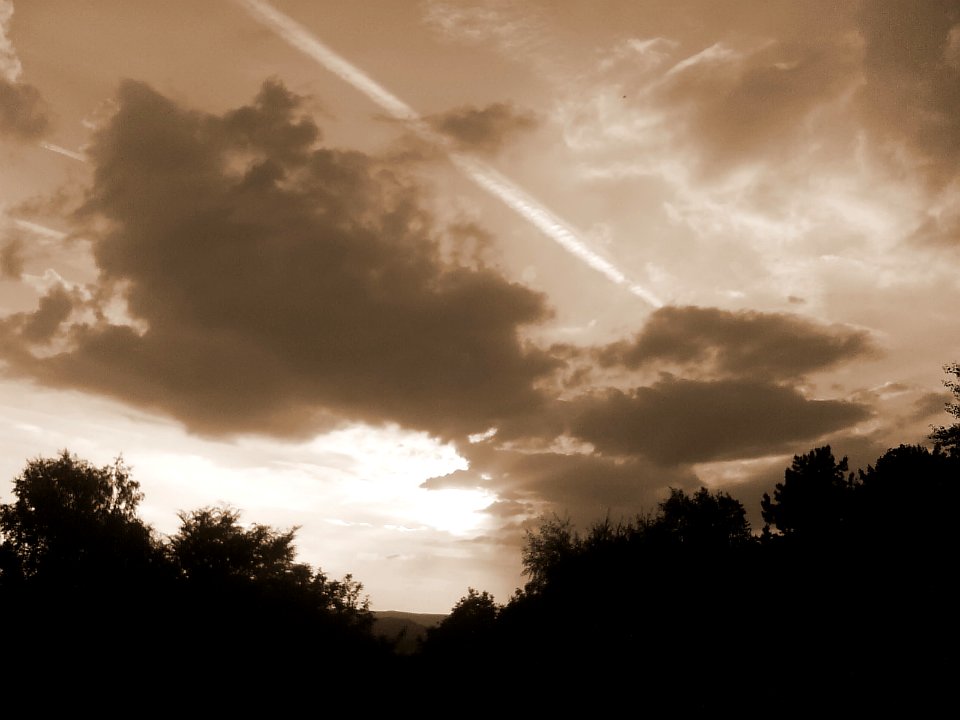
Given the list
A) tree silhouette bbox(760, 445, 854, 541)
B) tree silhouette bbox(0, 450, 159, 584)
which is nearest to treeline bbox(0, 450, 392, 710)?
tree silhouette bbox(0, 450, 159, 584)

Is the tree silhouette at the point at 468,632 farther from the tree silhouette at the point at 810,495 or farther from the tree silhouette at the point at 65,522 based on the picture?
the tree silhouette at the point at 810,495

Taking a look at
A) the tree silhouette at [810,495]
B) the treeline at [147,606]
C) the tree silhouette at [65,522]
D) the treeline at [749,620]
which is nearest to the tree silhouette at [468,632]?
the treeline at [749,620]

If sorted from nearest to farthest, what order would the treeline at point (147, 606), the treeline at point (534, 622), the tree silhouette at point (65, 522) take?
the treeline at point (534, 622) < the treeline at point (147, 606) < the tree silhouette at point (65, 522)

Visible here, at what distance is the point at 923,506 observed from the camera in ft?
180

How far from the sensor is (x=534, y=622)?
178 ft

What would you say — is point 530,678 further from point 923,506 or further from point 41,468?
point 41,468

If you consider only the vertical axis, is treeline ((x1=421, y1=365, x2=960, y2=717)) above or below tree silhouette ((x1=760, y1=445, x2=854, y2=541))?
below

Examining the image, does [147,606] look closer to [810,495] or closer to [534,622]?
[534,622]

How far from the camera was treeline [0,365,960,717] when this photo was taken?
2589 cm

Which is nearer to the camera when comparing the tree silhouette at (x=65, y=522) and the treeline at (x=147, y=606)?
the treeline at (x=147, y=606)

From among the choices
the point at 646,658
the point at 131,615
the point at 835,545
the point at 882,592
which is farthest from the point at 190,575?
the point at 835,545

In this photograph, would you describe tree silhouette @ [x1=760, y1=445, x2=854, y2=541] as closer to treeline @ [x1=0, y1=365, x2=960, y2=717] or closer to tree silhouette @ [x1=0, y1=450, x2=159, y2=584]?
treeline @ [x1=0, y1=365, x2=960, y2=717]

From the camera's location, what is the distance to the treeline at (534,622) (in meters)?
25.9

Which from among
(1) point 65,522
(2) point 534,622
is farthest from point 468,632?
(1) point 65,522
